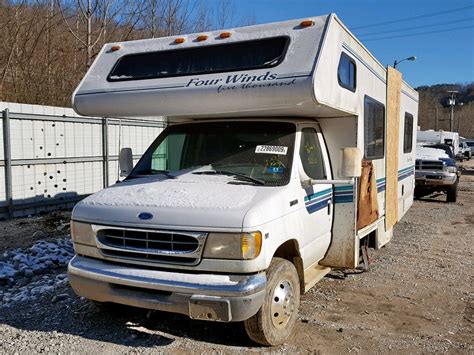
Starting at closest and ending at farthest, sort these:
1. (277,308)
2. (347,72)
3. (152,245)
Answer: (152,245), (277,308), (347,72)

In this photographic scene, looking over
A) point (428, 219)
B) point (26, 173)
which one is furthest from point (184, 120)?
point (428, 219)

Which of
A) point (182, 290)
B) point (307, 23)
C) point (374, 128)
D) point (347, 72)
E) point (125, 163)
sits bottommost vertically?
point (182, 290)

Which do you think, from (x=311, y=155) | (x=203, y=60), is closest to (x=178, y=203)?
(x=203, y=60)

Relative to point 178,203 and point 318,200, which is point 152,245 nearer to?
point 178,203

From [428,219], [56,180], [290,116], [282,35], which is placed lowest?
[428,219]

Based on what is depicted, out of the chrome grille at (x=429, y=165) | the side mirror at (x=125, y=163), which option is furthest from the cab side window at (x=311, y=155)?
the chrome grille at (x=429, y=165)

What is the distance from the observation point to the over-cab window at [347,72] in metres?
4.66

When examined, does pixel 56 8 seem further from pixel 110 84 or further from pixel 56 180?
pixel 110 84

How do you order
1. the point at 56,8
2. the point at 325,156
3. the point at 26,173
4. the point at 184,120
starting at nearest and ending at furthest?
1. the point at 325,156
2. the point at 184,120
3. the point at 26,173
4. the point at 56,8

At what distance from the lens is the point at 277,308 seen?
A: 399 centimetres

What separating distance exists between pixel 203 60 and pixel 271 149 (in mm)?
1115

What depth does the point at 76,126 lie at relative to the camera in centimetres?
1067

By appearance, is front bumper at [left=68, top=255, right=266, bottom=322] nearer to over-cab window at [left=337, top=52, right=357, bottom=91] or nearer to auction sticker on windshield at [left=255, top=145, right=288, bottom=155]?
auction sticker on windshield at [left=255, top=145, right=288, bottom=155]

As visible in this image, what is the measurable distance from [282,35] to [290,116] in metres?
0.84
